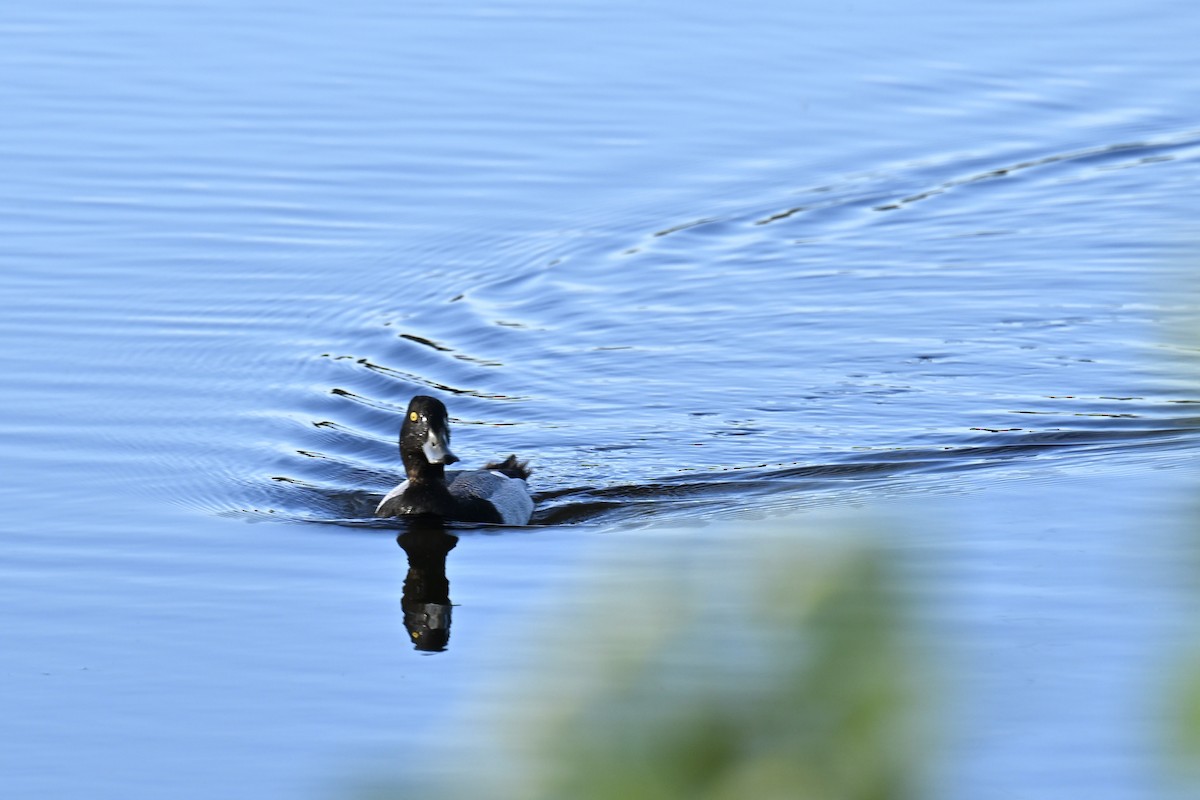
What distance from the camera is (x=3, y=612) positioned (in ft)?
34.1

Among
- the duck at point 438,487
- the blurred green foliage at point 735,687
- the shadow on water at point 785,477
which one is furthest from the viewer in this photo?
the shadow on water at point 785,477

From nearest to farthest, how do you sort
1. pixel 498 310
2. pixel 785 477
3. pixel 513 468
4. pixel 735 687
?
1. pixel 735 687
2. pixel 785 477
3. pixel 513 468
4. pixel 498 310

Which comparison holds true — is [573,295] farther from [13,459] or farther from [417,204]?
[13,459]

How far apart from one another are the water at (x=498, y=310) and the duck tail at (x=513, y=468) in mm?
200

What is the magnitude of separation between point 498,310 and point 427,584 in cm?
573

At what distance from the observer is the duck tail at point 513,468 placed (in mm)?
13367

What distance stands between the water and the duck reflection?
129 millimetres

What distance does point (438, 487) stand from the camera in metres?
12.8

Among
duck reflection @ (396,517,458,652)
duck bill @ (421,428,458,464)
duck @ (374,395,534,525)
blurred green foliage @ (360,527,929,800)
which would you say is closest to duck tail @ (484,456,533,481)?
duck @ (374,395,534,525)

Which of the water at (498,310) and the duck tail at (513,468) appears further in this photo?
the duck tail at (513,468)

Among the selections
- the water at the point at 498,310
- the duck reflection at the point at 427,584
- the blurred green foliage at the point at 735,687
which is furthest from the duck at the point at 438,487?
the blurred green foliage at the point at 735,687

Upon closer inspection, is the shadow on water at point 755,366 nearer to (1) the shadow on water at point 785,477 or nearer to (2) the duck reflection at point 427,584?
(1) the shadow on water at point 785,477

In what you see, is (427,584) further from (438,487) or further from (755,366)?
(755,366)

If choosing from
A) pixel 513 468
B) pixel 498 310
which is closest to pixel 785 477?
pixel 513 468
